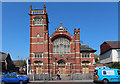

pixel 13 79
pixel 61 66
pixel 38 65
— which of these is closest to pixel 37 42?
pixel 38 65

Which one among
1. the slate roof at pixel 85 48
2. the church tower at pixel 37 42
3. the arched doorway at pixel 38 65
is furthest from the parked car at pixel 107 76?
the arched doorway at pixel 38 65

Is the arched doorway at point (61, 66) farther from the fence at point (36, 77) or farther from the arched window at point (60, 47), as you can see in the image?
the fence at point (36, 77)

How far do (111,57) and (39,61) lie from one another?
23381mm

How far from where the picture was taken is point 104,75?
19.9 metres

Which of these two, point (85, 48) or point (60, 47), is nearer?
point (60, 47)

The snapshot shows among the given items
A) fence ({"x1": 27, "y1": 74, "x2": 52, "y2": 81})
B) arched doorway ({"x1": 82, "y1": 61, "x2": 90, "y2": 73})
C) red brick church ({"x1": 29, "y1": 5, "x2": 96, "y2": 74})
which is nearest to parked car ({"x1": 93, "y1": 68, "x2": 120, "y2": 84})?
fence ({"x1": 27, "y1": 74, "x2": 52, "y2": 81})

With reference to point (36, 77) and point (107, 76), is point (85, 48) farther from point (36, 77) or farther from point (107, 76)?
point (107, 76)

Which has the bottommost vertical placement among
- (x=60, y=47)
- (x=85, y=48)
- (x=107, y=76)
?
(x=107, y=76)

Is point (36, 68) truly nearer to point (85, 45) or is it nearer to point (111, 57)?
point (85, 45)

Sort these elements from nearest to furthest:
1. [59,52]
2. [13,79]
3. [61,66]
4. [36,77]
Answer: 1. [13,79]
2. [36,77]
3. [61,66]
4. [59,52]

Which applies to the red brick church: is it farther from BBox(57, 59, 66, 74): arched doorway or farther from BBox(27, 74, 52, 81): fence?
BBox(27, 74, 52, 81): fence

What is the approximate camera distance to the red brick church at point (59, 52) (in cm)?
3794

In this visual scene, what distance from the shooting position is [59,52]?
39188 mm

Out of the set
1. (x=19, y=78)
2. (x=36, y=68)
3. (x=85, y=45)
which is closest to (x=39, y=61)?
(x=36, y=68)
